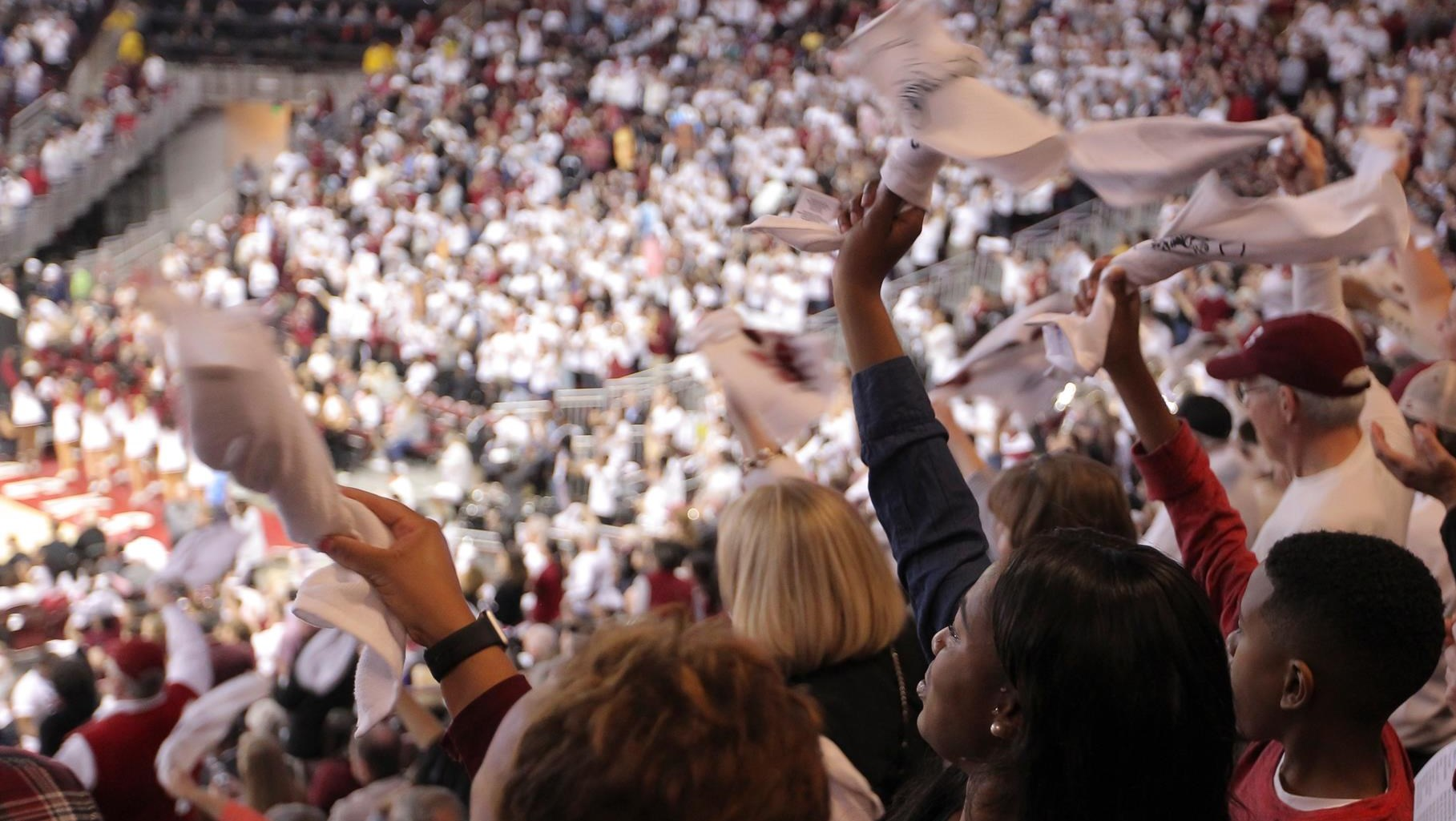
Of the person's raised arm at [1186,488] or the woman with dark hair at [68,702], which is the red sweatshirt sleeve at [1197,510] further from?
the woman with dark hair at [68,702]

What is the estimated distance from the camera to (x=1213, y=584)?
183 centimetres

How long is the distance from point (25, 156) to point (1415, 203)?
16775 mm

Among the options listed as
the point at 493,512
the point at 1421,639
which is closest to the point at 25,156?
the point at 493,512

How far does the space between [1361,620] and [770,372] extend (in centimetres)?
121

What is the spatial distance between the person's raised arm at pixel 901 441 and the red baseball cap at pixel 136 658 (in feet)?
7.19

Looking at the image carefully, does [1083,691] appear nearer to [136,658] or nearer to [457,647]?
[457,647]

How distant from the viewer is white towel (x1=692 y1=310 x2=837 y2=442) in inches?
95.4

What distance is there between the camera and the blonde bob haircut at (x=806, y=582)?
186 cm

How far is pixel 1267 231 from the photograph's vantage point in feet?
5.45

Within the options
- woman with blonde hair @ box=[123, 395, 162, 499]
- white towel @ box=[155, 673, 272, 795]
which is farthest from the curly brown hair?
woman with blonde hair @ box=[123, 395, 162, 499]

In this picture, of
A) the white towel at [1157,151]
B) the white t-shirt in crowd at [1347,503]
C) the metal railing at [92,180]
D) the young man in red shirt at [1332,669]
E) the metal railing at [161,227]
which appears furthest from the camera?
the metal railing at [161,227]

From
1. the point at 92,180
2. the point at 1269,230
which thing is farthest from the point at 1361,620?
the point at 92,180

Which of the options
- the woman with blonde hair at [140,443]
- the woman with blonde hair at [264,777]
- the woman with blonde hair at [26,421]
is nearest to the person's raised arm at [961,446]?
the woman with blonde hair at [264,777]

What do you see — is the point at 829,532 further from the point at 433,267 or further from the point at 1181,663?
the point at 433,267
